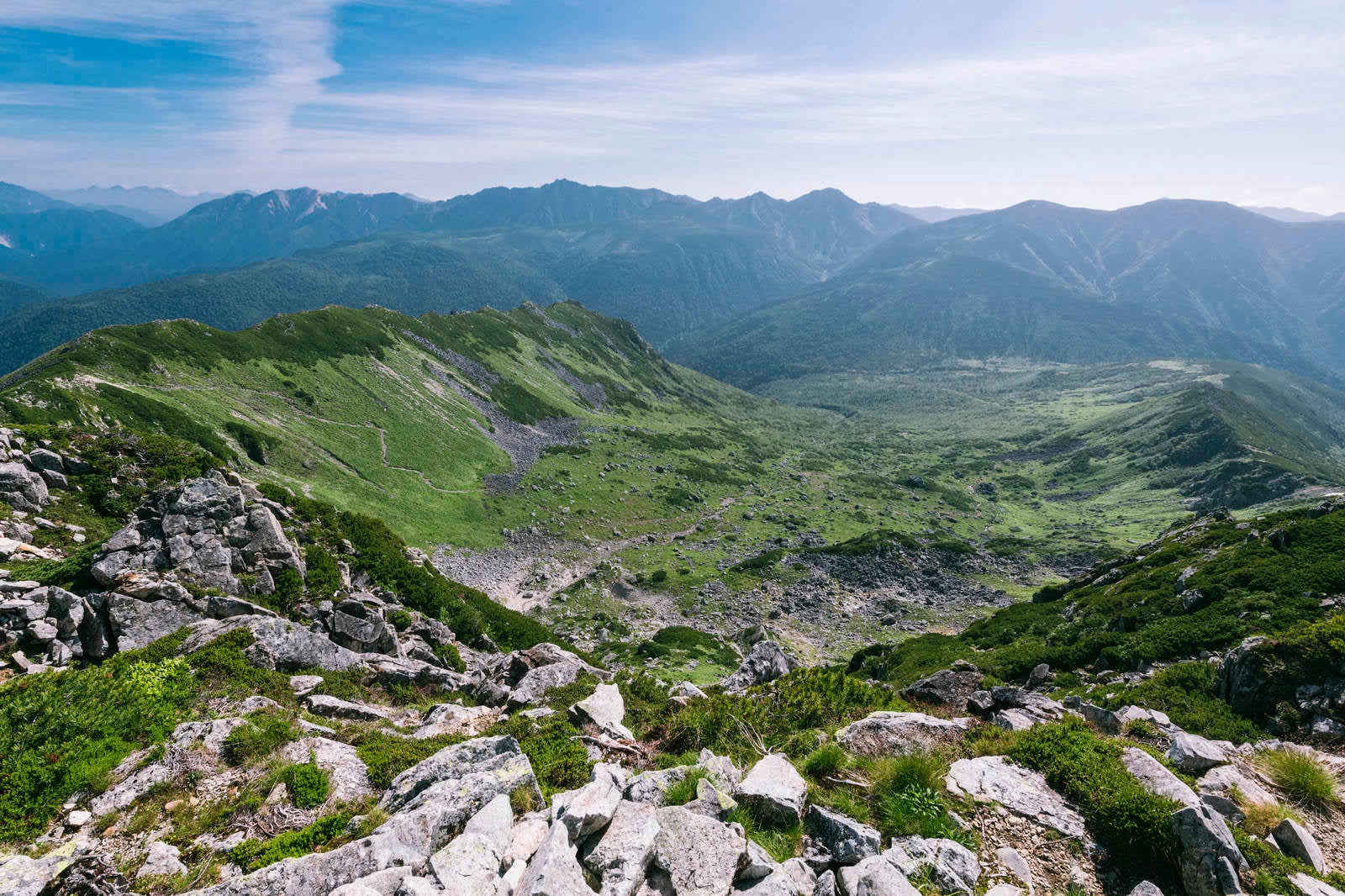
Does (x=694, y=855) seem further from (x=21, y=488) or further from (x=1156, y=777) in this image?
(x=21, y=488)

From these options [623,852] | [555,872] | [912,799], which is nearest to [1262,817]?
[912,799]

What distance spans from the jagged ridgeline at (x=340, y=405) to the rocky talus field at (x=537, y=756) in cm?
3971

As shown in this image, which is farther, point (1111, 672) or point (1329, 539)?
point (1329, 539)

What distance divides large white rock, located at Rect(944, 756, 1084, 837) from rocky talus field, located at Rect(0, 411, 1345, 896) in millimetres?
71

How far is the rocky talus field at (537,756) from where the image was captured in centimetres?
902

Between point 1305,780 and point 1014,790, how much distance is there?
19.9 ft

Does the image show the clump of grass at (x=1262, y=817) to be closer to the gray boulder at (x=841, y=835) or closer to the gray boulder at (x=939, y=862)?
the gray boulder at (x=939, y=862)

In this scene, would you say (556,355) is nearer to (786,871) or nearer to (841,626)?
(841,626)

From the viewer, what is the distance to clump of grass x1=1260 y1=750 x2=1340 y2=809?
11328 mm

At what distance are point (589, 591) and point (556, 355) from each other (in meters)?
127

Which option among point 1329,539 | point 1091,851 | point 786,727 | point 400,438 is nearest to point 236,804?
point 786,727

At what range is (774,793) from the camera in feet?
34.1

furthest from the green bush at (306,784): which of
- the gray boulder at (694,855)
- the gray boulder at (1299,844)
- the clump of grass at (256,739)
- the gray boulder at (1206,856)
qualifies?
the gray boulder at (1299,844)

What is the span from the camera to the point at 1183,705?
776 inches
